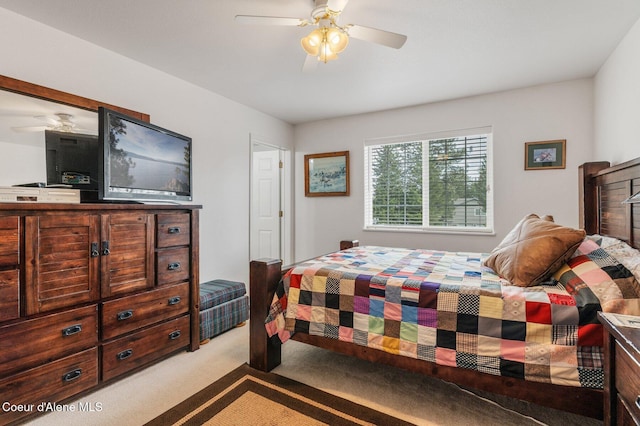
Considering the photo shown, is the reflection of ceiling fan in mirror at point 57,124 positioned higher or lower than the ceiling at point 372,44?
lower

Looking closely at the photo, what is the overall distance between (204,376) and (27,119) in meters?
2.08

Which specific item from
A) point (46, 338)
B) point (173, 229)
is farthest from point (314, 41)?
point (46, 338)

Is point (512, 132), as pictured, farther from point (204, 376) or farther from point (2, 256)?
point (2, 256)

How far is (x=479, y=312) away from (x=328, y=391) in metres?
1.04

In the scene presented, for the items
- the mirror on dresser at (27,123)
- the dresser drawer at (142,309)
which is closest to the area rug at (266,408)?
the dresser drawer at (142,309)

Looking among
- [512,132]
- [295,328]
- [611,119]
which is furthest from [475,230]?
[295,328]

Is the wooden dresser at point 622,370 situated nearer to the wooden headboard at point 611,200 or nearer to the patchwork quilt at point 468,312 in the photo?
the patchwork quilt at point 468,312

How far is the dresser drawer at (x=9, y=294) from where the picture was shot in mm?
1512

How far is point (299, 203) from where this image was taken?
466 centimetres

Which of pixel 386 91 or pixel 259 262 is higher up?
pixel 386 91

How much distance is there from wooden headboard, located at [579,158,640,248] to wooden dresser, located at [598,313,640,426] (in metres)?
1.06

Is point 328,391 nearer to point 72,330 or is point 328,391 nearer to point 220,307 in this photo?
point 220,307

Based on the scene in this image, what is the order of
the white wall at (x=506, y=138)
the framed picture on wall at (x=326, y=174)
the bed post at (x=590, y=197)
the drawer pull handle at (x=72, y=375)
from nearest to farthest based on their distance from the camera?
the drawer pull handle at (x=72, y=375) < the bed post at (x=590, y=197) < the white wall at (x=506, y=138) < the framed picture on wall at (x=326, y=174)

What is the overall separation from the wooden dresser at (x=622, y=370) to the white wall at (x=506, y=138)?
8.13 feet
